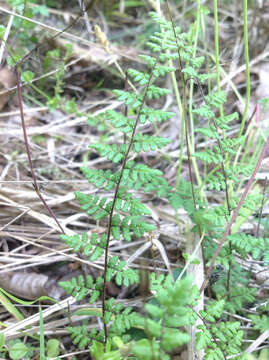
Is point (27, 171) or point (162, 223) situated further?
point (27, 171)

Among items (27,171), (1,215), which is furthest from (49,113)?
(1,215)

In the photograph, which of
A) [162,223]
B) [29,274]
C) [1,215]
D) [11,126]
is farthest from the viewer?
[11,126]

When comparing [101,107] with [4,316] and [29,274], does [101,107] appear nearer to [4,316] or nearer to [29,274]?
[29,274]

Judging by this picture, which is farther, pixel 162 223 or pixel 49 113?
pixel 49 113

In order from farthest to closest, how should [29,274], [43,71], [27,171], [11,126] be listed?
[43,71] < [11,126] < [27,171] < [29,274]

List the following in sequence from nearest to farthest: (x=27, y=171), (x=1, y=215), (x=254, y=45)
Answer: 1. (x=1, y=215)
2. (x=27, y=171)
3. (x=254, y=45)

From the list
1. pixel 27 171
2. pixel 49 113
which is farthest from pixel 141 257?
pixel 49 113

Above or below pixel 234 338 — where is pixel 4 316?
below

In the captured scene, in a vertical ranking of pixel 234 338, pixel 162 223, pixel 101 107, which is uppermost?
pixel 101 107

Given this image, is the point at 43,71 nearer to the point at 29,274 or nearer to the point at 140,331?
the point at 29,274
